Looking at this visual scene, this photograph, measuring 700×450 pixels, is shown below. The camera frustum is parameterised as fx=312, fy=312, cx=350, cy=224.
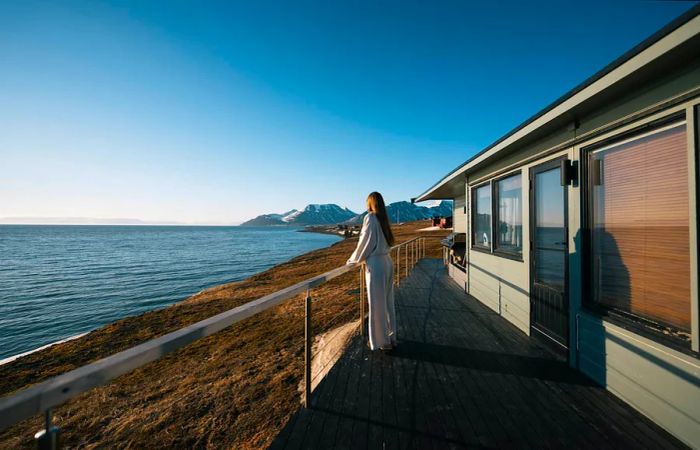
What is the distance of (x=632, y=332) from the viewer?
106 inches

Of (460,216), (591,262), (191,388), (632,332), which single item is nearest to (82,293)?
(191,388)

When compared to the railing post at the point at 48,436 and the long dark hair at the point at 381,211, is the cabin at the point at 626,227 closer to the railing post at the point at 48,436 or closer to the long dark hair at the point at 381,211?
the long dark hair at the point at 381,211

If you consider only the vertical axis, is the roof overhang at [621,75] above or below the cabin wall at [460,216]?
above

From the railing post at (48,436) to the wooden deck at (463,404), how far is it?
164 cm

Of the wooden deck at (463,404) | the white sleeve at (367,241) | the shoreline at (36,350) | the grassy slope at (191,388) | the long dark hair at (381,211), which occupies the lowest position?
the shoreline at (36,350)

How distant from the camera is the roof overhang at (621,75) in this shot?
77.7 inches

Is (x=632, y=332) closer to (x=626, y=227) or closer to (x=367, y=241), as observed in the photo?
(x=626, y=227)

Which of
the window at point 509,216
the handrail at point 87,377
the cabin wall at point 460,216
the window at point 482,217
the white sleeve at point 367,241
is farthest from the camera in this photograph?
the cabin wall at point 460,216

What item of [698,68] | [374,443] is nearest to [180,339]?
[374,443]

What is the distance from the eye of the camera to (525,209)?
Answer: 14.9ft

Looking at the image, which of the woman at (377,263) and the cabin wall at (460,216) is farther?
the cabin wall at (460,216)

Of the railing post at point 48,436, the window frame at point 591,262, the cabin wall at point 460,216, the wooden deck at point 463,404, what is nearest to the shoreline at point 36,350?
the wooden deck at point 463,404

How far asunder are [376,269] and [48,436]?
2.87m

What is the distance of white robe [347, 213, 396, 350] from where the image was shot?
11.6 ft
